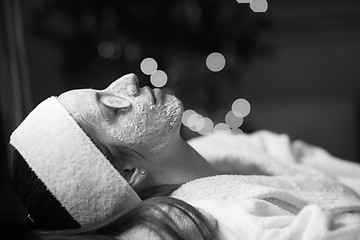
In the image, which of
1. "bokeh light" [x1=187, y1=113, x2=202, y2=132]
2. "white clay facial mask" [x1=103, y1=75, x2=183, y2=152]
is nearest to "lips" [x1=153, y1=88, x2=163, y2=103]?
"white clay facial mask" [x1=103, y1=75, x2=183, y2=152]

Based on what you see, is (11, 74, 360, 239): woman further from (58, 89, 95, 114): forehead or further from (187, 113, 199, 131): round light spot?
(187, 113, 199, 131): round light spot

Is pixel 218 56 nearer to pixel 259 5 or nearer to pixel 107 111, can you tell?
pixel 259 5

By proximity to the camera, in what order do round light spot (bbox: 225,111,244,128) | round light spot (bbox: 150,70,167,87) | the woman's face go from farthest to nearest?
round light spot (bbox: 225,111,244,128) → round light spot (bbox: 150,70,167,87) → the woman's face

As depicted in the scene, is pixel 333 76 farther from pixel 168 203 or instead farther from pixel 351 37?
pixel 168 203

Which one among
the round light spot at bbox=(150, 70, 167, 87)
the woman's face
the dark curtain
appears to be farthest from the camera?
the round light spot at bbox=(150, 70, 167, 87)

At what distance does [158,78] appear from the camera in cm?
294

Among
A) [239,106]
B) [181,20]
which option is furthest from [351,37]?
[181,20]

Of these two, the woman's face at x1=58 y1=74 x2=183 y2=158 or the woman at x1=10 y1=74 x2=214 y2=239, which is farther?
the woman's face at x1=58 y1=74 x2=183 y2=158

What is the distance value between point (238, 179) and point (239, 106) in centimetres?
232

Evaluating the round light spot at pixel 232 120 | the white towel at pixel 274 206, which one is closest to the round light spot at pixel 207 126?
the round light spot at pixel 232 120

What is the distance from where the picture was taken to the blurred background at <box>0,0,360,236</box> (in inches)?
115

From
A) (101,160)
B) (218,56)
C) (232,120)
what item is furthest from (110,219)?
(232,120)

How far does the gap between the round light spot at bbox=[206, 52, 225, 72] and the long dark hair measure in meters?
1.93

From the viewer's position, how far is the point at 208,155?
1.64 meters
